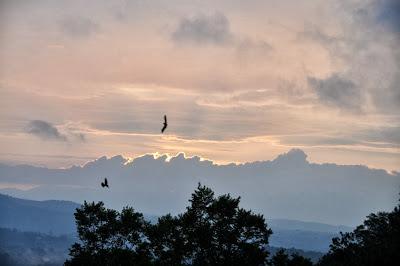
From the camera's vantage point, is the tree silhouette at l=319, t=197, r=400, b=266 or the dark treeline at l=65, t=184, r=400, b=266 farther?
the tree silhouette at l=319, t=197, r=400, b=266

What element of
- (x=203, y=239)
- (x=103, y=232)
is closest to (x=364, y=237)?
(x=203, y=239)

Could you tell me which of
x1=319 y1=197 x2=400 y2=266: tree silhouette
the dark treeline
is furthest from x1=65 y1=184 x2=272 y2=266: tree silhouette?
x1=319 y1=197 x2=400 y2=266: tree silhouette

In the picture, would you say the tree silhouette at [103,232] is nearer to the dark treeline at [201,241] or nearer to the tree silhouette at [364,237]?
the dark treeline at [201,241]

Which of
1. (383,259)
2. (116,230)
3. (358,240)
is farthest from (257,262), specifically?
(358,240)

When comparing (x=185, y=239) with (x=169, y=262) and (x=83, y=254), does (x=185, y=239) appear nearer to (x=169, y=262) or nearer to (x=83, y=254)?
(x=169, y=262)

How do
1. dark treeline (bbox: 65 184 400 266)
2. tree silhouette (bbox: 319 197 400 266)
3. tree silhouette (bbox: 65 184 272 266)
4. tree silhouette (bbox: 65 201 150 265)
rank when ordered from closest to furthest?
1. dark treeline (bbox: 65 184 400 266)
2. tree silhouette (bbox: 65 184 272 266)
3. tree silhouette (bbox: 65 201 150 265)
4. tree silhouette (bbox: 319 197 400 266)

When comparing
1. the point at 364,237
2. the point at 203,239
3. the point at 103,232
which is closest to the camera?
the point at 203,239

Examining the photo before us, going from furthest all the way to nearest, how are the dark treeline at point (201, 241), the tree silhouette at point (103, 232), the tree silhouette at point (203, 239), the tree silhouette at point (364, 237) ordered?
the tree silhouette at point (364, 237)
the tree silhouette at point (103, 232)
the tree silhouette at point (203, 239)
the dark treeline at point (201, 241)

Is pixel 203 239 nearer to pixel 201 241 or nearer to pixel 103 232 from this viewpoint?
pixel 201 241

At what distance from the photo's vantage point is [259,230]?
64.6m

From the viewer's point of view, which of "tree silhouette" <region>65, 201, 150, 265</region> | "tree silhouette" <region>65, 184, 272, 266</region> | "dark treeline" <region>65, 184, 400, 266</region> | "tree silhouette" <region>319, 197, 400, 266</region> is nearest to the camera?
"dark treeline" <region>65, 184, 400, 266</region>

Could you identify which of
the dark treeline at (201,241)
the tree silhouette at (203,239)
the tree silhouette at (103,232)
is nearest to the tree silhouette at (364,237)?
the dark treeline at (201,241)

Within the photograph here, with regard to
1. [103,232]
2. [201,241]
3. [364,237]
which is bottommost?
[364,237]

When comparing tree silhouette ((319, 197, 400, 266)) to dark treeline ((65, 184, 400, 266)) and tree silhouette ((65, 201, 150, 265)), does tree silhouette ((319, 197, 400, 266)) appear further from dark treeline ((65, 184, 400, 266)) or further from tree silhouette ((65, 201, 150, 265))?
tree silhouette ((65, 201, 150, 265))
